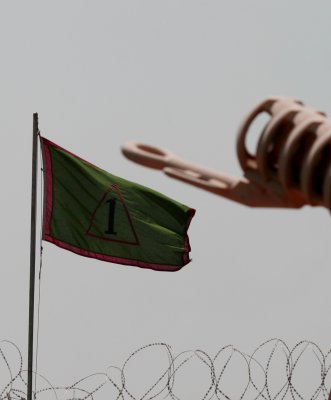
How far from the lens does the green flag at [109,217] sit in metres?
27.2

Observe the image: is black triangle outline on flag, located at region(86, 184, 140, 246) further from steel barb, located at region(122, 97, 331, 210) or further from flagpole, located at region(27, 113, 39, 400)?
steel barb, located at region(122, 97, 331, 210)

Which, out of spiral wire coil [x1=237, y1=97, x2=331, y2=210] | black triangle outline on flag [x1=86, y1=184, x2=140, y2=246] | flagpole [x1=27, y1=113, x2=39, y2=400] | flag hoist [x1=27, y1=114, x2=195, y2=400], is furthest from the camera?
black triangle outline on flag [x1=86, y1=184, x2=140, y2=246]

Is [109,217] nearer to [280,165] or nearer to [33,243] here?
[33,243]

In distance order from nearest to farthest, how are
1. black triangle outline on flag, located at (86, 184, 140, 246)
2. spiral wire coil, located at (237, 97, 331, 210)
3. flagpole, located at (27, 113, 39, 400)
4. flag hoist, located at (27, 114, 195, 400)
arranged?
spiral wire coil, located at (237, 97, 331, 210) < flagpole, located at (27, 113, 39, 400) < flag hoist, located at (27, 114, 195, 400) < black triangle outline on flag, located at (86, 184, 140, 246)

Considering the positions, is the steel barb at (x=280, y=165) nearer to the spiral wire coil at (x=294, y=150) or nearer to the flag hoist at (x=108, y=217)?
the spiral wire coil at (x=294, y=150)

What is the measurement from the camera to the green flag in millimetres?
27219

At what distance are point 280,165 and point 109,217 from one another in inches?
642

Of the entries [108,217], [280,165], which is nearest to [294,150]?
[280,165]

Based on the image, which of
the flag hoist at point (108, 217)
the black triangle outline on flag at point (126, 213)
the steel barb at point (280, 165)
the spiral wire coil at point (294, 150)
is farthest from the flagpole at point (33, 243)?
the spiral wire coil at point (294, 150)

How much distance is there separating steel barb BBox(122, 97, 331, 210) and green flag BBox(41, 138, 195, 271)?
1471 cm

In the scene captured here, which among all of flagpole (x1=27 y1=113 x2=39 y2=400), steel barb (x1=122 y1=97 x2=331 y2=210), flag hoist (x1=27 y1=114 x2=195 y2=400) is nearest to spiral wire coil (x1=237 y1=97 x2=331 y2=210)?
steel barb (x1=122 y1=97 x2=331 y2=210)

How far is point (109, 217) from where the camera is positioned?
27.5 meters

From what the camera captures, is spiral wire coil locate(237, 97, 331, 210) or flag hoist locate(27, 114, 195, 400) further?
flag hoist locate(27, 114, 195, 400)

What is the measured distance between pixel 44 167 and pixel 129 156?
1473 centimetres
